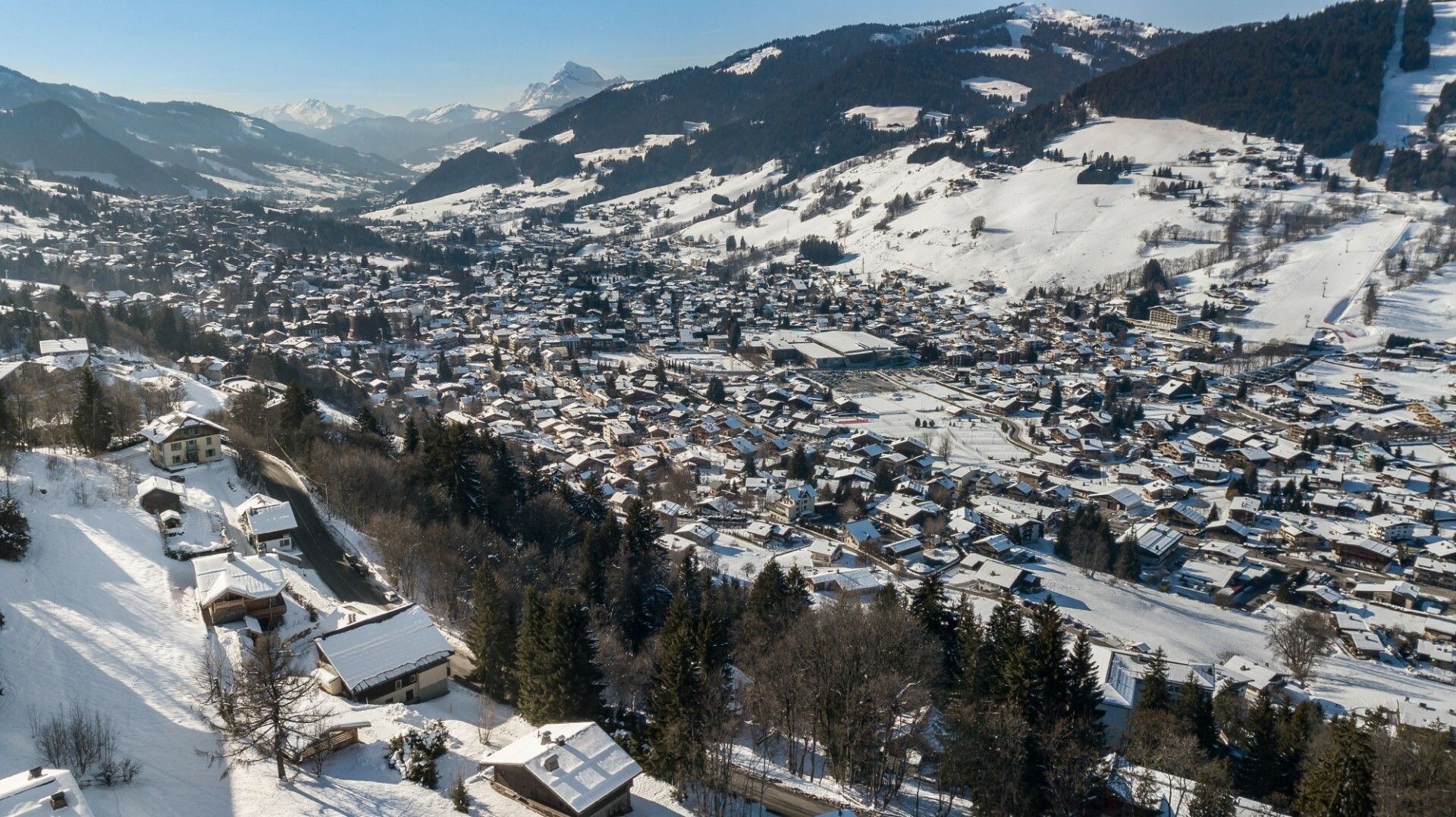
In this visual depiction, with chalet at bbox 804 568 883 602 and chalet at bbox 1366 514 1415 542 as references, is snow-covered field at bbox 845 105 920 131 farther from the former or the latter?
chalet at bbox 804 568 883 602

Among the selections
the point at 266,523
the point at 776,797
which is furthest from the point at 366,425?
the point at 776,797

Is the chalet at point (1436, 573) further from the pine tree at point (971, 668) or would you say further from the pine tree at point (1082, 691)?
the pine tree at point (1082, 691)

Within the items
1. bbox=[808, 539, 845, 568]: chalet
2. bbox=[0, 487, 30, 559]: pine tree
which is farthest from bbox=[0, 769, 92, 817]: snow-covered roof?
bbox=[808, 539, 845, 568]: chalet

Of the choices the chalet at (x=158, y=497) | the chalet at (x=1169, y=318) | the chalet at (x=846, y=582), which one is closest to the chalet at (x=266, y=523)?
the chalet at (x=158, y=497)

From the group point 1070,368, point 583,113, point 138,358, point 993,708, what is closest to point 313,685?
point 993,708

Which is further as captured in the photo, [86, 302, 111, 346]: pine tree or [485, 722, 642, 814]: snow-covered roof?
[86, 302, 111, 346]: pine tree

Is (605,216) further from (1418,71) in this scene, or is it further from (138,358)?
(1418,71)

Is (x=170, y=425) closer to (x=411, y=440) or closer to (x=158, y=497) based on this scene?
(x=158, y=497)
